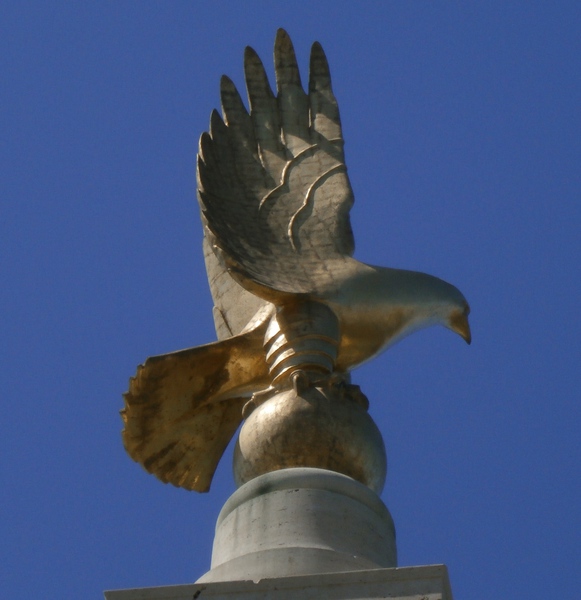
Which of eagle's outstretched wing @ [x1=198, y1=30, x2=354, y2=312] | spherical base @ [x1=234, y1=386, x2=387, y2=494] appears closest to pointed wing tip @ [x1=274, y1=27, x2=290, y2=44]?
eagle's outstretched wing @ [x1=198, y1=30, x2=354, y2=312]

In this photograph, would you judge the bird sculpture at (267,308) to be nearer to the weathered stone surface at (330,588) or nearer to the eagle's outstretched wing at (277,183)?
the eagle's outstretched wing at (277,183)

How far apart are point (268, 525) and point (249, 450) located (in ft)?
2.35

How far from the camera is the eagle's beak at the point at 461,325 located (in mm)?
10656

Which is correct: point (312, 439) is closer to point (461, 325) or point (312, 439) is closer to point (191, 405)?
point (191, 405)

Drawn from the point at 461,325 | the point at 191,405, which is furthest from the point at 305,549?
the point at 461,325

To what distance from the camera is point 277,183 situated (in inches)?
442

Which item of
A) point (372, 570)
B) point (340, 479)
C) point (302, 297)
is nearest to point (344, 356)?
point (302, 297)

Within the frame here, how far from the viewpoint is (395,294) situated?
1020 cm

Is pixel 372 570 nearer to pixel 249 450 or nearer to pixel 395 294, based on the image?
pixel 249 450

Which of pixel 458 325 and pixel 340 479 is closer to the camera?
pixel 340 479

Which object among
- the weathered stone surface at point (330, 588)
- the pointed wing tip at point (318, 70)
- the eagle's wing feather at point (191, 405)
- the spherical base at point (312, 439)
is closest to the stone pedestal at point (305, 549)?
the weathered stone surface at point (330, 588)

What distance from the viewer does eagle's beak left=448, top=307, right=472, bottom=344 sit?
10.7 m

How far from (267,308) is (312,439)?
1.30m

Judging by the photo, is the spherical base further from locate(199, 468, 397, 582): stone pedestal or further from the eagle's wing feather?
the eagle's wing feather
